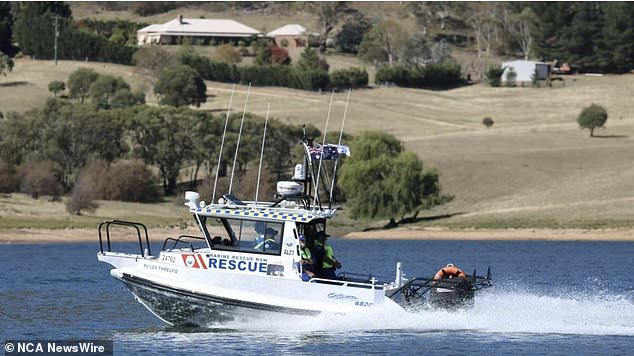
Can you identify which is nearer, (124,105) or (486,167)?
(486,167)

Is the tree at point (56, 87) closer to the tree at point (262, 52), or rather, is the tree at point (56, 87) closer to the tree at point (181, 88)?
the tree at point (181, 88)

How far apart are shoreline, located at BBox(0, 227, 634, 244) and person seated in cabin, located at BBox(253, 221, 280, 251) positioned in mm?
44267

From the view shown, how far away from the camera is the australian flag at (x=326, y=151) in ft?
104

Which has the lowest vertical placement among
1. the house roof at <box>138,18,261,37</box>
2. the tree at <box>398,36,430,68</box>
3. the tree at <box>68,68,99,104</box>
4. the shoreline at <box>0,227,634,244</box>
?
the shoreline at <box>0,227,634,244</box>

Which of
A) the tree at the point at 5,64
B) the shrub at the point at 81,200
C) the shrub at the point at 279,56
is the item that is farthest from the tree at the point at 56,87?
the shrub at the point at 81,200

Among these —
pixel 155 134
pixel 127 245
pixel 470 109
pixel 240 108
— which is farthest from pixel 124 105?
pixel 127 245

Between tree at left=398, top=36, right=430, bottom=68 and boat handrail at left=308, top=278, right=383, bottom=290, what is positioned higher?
tree at left=398, top=36, right=430, bottom=68

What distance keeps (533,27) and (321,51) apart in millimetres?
27898

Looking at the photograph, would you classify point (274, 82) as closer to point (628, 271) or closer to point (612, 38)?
point (612, 38)

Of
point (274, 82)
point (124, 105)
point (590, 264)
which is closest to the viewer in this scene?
point (590, 264)

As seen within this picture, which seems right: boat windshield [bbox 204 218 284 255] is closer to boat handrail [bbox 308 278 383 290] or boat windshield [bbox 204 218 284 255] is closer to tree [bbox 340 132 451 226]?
boat handrail [bbox 308 278 383 290]

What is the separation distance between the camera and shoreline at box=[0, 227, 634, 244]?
249 ft

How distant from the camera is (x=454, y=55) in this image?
611 feet

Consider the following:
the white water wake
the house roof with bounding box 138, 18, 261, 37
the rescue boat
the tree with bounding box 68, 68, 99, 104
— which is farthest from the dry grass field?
the white water wake
